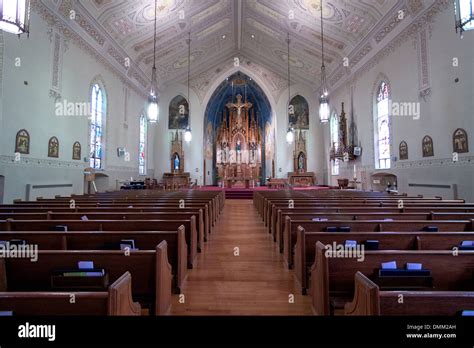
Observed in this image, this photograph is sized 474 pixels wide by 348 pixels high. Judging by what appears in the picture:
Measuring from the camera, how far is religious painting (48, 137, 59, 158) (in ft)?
29.0

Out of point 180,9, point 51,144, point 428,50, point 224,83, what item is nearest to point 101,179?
point 51,144

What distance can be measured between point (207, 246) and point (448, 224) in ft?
11.3

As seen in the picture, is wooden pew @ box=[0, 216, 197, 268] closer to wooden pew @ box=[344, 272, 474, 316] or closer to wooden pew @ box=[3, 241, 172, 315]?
wooden pew @ box=[3, 241, 172, 315]

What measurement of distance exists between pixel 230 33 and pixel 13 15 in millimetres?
13862

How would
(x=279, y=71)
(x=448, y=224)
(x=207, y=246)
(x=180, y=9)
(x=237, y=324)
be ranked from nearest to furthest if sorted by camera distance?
(x=237, y=324), (x=448, y=224), (x=207, y=246), (x=180, y=9), (x=279, y=71)

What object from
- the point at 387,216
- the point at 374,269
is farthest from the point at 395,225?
the point at 374,269

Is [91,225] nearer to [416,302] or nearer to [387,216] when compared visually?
[416,302]

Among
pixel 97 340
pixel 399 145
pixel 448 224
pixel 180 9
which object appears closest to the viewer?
pixel 97 340

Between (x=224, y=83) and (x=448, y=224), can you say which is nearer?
(x=448, y=224)

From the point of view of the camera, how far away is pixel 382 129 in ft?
40.0

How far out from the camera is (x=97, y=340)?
1.21m

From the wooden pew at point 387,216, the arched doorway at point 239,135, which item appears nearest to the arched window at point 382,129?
the wooden pew at point 387,216

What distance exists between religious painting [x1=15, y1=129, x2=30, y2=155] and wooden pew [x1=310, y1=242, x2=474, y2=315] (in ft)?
27.5

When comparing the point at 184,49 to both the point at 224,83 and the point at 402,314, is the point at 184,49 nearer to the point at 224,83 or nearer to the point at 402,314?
the point at 224,83
